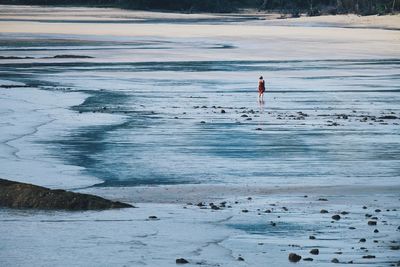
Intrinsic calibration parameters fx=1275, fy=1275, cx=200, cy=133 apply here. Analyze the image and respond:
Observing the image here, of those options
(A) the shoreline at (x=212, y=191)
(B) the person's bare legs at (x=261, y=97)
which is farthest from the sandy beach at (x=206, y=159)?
(B) the person's bare legs at (x=261, y=97)

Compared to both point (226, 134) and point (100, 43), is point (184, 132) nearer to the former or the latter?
point (226, 134)

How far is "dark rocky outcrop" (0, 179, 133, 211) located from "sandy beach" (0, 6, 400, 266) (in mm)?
284

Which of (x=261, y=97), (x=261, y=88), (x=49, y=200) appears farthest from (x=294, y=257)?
(x=261, y=97)

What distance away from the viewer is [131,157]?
76.2ft

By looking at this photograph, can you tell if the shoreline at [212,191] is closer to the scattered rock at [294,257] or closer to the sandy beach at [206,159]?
the sandy beach at [206,159]

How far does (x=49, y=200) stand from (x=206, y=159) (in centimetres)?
589

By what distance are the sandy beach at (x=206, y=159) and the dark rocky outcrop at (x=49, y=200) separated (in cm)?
28

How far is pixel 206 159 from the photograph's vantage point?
75.1ft

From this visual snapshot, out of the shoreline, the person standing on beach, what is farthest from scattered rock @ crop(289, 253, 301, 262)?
the person standing on beach

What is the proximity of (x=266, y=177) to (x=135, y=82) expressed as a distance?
76.8 feet

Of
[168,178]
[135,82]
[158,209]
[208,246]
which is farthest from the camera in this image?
[135,82]

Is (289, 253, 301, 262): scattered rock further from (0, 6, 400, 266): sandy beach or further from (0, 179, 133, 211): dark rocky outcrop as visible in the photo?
(0, 179, 133, 211): dark rocky outcrop

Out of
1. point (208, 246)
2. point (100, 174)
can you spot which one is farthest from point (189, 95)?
point (208, 246)

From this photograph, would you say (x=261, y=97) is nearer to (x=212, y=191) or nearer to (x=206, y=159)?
(x=206, y=159)
